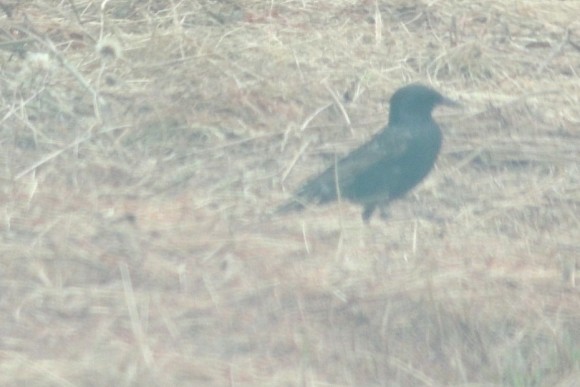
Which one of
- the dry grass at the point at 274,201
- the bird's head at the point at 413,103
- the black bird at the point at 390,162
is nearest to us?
the dry grass at the point at 274,201

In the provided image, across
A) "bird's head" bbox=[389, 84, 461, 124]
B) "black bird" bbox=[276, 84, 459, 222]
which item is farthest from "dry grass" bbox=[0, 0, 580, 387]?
"bird's head" bbox=[389, 84, 461, 124]

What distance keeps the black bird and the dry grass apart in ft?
0.31

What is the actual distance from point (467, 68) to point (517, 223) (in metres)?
1.85

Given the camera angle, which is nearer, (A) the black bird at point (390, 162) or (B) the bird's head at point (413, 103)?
(A) the black bird at point (390, 162)

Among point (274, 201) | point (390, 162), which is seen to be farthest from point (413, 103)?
point (274, 201)

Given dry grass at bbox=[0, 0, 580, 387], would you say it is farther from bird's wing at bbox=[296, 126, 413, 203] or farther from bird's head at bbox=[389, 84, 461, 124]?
bird's head at bbox=[389, 84, 461, 124]

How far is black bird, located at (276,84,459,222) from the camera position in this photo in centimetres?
525

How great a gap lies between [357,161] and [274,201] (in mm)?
421

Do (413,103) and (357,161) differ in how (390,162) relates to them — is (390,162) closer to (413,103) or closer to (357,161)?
(357,161)

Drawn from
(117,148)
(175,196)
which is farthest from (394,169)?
(117,148)

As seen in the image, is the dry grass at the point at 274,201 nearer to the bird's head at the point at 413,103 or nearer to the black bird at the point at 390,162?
the black bird at the point at 390,162

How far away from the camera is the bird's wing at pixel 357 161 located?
17.2 ft

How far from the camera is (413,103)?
5.73 metres

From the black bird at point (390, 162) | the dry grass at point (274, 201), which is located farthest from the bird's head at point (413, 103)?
the dry grass at point (274, 201)
